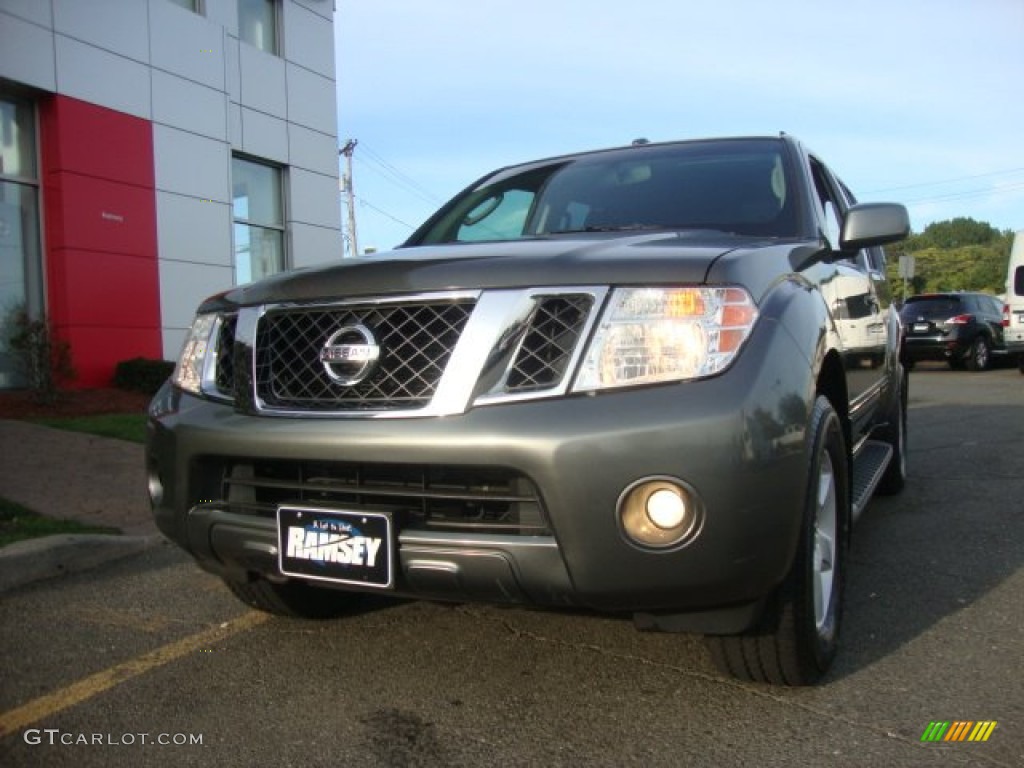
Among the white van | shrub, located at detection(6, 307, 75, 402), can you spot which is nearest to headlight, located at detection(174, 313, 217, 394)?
shrub, located at detection(6, 307, 75, 402)

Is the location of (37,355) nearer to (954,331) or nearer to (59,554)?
(59,554)

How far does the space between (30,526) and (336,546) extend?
3.01 m

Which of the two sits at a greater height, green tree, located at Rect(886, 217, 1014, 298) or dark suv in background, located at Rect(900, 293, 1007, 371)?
green tree, located at Rect(886, 217, 1014, 298)

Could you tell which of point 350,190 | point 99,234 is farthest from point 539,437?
point 350,190

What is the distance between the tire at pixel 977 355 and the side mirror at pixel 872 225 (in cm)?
1515

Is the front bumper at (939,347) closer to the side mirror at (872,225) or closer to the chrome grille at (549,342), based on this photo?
the side mirror at (872,225)

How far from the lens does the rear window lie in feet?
55.0

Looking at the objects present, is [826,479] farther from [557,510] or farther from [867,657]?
[557,510]

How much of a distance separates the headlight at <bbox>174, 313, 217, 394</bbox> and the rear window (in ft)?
54.8

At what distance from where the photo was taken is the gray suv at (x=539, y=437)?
2.03 m

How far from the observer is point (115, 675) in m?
2.79

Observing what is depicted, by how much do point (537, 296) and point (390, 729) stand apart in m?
1.22

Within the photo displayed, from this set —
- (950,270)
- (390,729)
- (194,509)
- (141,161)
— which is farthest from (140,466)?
(950,270)

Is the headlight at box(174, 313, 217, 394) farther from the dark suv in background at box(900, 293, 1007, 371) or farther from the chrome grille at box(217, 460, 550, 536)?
the dark suv in background at box(900, 293, 1007, 371)
